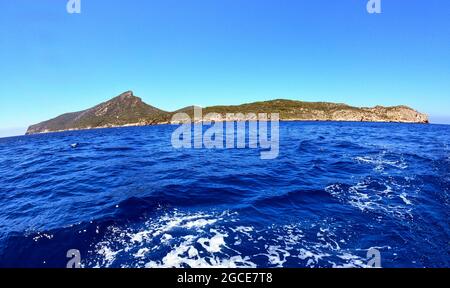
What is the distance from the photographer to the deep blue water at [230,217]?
7.98 metres

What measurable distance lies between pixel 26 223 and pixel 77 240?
144 inches

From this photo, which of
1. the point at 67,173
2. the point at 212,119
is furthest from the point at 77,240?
the point at 212,119

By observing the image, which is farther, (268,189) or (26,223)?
(268,189)

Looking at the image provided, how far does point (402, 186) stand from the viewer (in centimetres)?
1448

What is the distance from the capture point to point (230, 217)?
34.4ft

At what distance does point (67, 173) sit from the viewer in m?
19.5

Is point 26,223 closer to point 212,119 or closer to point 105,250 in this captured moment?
point 105,250

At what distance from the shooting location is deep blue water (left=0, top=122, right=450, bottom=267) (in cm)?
798

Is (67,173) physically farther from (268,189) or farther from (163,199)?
(268,189)

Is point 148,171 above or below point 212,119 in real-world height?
below

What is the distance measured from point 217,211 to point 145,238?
3412mm
